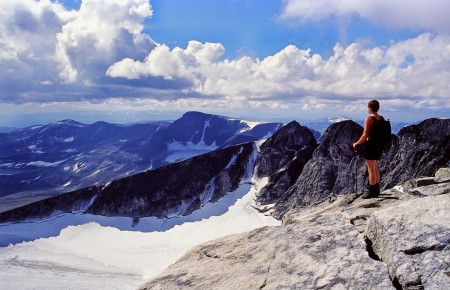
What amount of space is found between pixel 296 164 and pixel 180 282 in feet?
502

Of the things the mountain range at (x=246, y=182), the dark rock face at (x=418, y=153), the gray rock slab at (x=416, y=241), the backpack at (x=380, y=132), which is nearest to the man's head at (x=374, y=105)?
the backpack at (x=380, y=132)

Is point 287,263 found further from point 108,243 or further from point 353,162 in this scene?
point 108,243

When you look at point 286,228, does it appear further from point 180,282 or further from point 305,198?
point 305,198

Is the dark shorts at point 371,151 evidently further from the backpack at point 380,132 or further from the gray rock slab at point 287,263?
the gray rock slab at point 287,263

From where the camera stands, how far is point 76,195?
17038 cm

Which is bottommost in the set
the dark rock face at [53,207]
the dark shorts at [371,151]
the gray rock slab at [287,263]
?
the dark rock face at [53,207]

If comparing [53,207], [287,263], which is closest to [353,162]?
[287,263]

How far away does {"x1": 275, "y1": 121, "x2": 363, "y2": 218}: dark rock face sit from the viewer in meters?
137

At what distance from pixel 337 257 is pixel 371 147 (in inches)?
426

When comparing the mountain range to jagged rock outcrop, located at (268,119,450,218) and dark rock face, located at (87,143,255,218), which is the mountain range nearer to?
jagged rock outcrop, located at (268,119,450,218)

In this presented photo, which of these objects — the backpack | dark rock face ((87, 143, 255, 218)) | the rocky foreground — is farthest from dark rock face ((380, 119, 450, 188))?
the rocky foreground

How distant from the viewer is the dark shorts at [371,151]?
68.0 feet

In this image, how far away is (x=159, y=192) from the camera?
561 feet

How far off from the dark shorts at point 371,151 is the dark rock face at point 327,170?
11669cm
